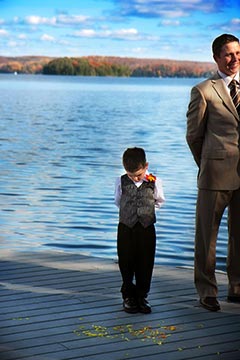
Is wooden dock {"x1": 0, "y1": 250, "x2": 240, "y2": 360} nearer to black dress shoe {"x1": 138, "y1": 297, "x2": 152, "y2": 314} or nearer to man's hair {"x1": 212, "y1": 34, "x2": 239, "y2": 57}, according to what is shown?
black dress shoe {"x1": 138, "y1": 297, "x2": 152, "y2": 314}

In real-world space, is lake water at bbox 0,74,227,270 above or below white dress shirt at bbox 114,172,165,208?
below

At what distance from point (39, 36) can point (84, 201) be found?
72.2 m

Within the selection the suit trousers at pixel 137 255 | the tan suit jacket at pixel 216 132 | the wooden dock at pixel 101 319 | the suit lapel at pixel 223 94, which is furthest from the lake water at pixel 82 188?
the suit lapel at pixel 223 94

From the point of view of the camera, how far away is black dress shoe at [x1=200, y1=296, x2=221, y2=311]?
4.71m

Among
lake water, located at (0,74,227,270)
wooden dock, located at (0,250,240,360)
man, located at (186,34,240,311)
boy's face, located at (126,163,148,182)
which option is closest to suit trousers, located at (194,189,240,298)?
man, located at (186,34,240,311)

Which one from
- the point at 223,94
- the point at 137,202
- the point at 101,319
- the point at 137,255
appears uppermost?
the point at 223,94

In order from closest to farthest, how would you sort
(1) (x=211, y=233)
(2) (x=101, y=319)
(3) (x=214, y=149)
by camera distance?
(2) (x=101, y=319) < (3) (x=214, y=149) < (1) (x=211, y=233)

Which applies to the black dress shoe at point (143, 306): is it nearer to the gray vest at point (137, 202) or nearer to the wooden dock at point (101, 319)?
the wooden dock at point (101, 319)

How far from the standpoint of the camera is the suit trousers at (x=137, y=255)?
4.69m

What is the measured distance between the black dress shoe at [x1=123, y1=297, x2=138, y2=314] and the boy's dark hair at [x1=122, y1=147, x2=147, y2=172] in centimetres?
63

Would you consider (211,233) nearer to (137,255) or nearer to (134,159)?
(137,255)

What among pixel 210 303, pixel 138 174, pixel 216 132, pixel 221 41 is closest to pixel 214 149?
pixel 216 132

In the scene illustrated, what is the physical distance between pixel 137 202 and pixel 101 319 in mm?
578

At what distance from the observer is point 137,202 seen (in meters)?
4.66
